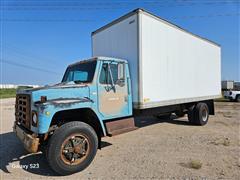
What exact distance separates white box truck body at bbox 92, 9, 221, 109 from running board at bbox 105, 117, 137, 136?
515 millimetres

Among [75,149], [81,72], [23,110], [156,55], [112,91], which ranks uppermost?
[156,55]

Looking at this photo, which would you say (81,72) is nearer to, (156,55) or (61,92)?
(61,92)

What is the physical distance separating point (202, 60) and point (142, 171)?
6.07 metres

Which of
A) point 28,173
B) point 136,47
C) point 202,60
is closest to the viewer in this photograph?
point 28,173

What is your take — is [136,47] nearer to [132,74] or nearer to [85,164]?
[132,74]

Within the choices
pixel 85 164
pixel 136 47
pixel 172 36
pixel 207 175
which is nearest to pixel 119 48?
pixel 136 47

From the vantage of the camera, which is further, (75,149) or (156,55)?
(156,55)

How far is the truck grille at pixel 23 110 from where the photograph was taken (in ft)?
13.2

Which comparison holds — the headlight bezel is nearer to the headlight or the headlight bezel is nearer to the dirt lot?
the headlight

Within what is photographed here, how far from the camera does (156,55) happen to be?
575 centimetres

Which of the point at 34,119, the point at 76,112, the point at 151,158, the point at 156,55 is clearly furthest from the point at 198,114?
the point at 34,119

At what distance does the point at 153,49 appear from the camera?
18.4ft

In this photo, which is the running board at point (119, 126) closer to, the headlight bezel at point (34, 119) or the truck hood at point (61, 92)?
the truck hood at point (61, 92)

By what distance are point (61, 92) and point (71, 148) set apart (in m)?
1.24
